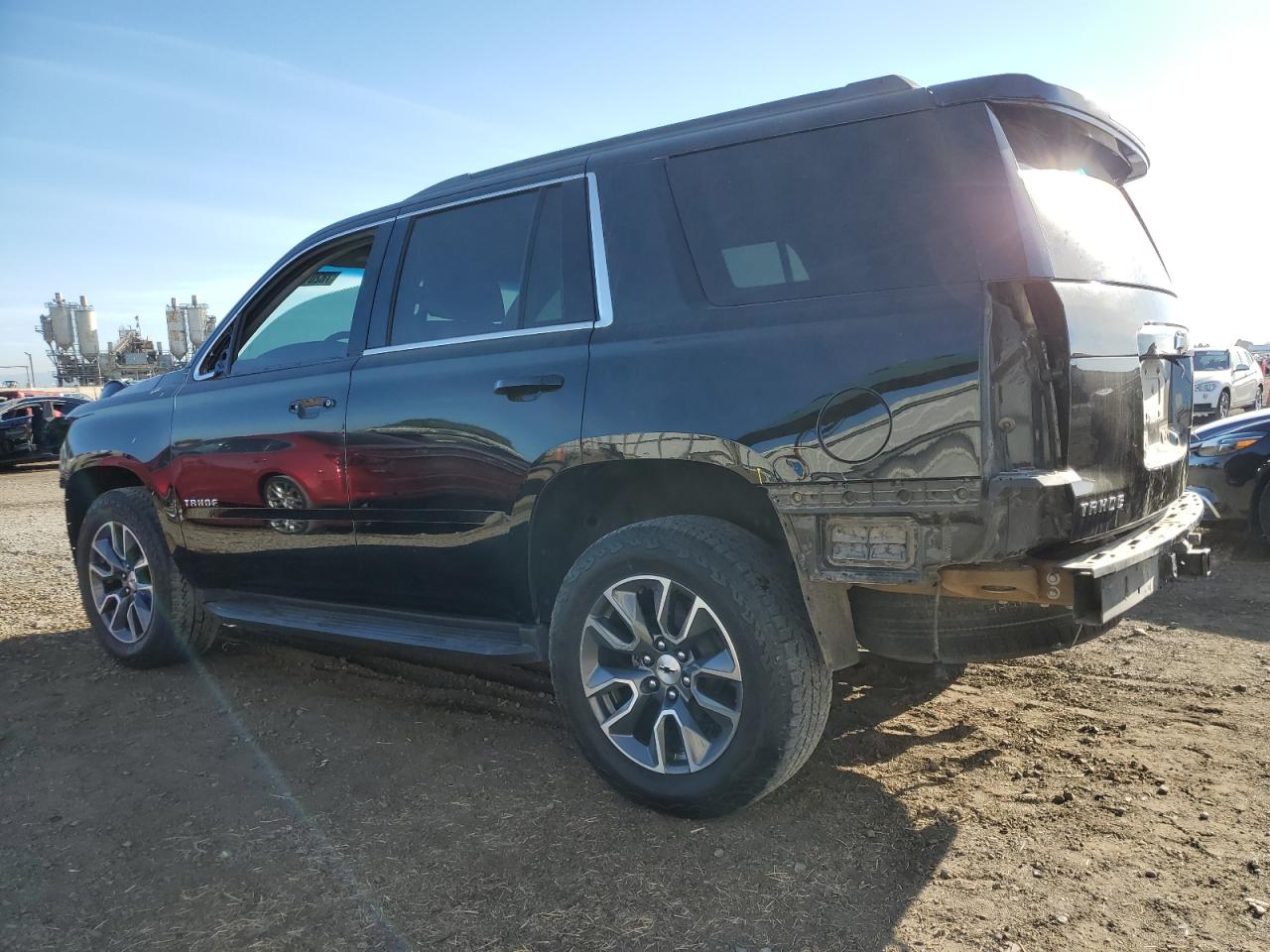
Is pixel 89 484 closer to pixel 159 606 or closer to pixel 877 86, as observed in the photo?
pixel 159 606

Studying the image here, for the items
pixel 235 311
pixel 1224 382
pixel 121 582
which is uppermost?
pixel 235 311

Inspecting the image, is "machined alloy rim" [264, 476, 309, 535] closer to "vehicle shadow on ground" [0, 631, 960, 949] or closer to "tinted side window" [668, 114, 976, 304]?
"vehicle shadow on ground" [0, 631, 960, 949]

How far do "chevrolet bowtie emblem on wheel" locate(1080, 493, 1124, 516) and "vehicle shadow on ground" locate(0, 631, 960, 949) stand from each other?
103 centimetres

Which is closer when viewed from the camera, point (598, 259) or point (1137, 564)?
point (1137, 564)

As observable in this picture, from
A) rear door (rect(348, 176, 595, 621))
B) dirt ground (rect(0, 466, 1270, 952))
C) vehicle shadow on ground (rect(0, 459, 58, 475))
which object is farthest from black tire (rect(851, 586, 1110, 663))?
vehicle shadow on ground (rect(0, 459, 58, 475))

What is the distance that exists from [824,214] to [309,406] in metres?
2.21

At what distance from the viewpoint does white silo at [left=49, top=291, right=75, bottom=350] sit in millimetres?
47531

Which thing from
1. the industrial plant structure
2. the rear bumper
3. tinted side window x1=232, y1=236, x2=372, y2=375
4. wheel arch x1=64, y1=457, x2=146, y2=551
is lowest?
the rear bumper

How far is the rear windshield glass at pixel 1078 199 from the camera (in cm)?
256

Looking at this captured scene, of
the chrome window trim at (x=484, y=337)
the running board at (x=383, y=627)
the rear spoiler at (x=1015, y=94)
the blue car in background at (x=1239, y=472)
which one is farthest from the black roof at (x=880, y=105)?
the blue car in background at (x=1239, y=472)

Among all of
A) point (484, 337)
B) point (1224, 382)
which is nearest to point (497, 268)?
point (484, 337)

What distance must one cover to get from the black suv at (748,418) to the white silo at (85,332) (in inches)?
2023

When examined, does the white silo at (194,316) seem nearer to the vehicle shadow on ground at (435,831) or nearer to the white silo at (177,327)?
the white silo at (177,327)

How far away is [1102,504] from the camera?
101 inches
